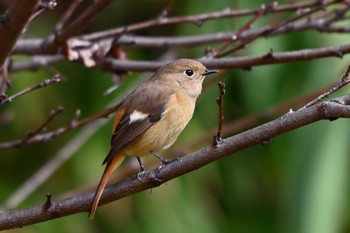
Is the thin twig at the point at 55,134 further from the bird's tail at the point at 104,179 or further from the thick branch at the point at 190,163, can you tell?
the thick branch at the point at 190,163

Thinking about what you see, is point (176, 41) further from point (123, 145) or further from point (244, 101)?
point (244, 101)

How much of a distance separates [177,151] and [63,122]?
1473 millimetres

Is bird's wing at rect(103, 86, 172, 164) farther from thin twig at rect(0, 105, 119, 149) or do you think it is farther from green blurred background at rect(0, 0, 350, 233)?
green blurred background at rect(0, 0, 350, 233)

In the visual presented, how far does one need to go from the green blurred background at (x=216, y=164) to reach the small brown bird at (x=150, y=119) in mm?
1023

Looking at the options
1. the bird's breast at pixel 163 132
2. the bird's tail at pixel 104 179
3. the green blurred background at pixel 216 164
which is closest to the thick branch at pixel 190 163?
the bird's tail at pixel 104 179

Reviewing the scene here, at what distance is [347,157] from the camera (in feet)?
16.7

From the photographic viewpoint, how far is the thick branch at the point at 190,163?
2652 mm

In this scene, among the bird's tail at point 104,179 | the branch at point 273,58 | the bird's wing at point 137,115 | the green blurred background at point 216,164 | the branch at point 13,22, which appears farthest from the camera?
the green blurred background at point 216,164

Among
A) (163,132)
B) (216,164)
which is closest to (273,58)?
(163,132)

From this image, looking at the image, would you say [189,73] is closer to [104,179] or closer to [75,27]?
[75,27]

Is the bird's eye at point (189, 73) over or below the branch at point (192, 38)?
below

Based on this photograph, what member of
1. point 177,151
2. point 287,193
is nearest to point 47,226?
point 177,151

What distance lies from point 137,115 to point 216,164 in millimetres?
2084

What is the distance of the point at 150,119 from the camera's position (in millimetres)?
3945
